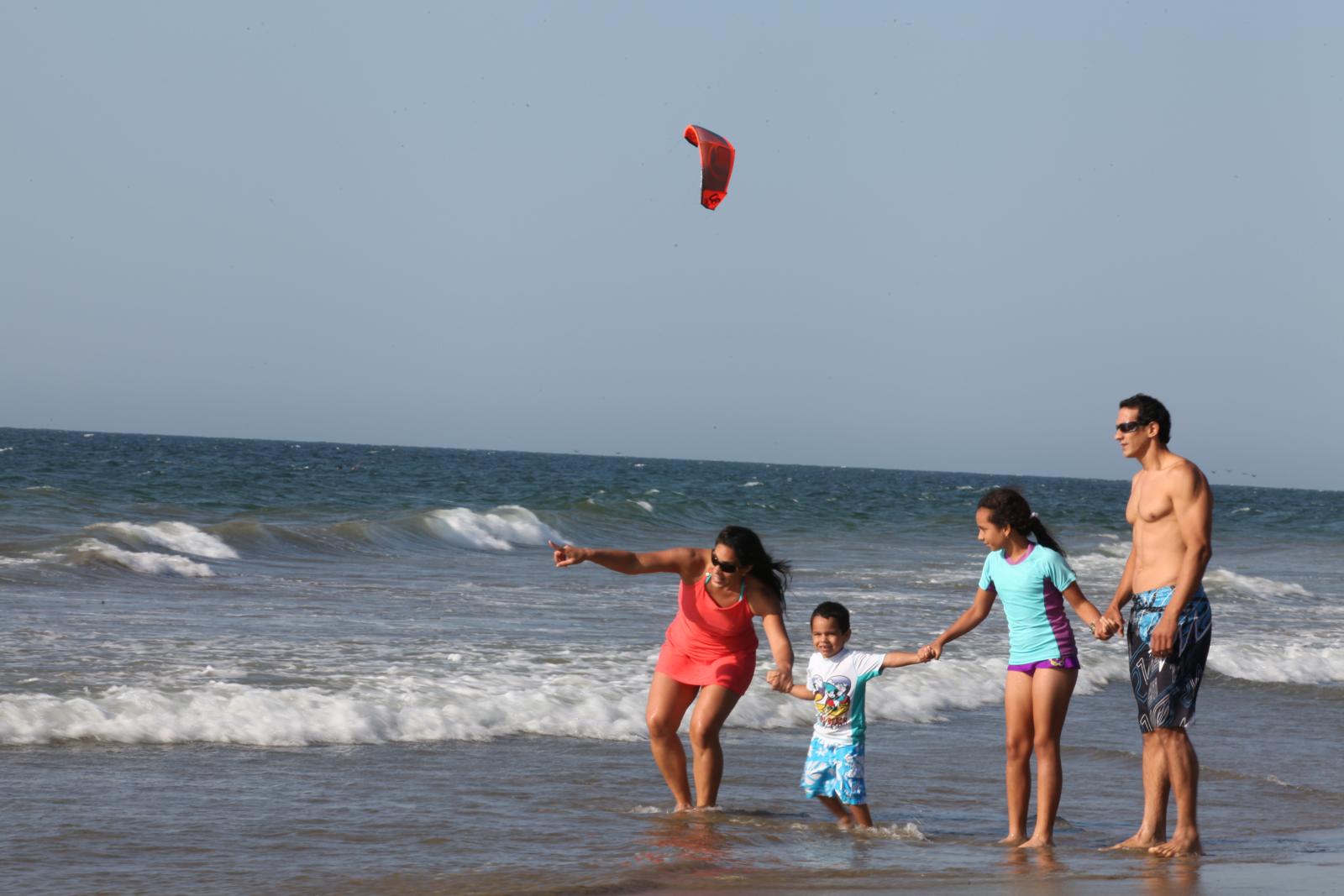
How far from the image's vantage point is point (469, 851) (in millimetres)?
5266

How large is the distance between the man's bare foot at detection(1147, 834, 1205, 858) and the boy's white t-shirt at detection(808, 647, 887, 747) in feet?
3.91

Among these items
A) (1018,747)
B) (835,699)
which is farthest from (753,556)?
(1018,747)

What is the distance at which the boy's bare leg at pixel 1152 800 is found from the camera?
5543 mm

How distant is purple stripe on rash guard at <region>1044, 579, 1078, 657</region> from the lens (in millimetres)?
5531

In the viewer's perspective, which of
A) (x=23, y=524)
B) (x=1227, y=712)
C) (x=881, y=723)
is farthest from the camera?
(x=23, y=524)

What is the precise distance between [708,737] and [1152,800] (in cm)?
175

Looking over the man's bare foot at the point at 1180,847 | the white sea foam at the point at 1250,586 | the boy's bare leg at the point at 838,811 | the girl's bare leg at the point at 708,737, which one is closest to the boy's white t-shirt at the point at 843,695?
the boy's bare leg at the point at 838,811

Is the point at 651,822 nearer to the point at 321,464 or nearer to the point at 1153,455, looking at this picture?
the point at 1153,455

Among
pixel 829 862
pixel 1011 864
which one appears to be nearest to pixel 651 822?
pixel 829 862

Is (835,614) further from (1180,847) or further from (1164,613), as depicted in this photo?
(1180,847)

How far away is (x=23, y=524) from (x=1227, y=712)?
16.4 m

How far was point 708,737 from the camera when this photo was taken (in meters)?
5.87

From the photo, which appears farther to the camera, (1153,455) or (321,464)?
(321,464)

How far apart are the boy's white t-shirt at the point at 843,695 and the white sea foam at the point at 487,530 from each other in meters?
17.6
